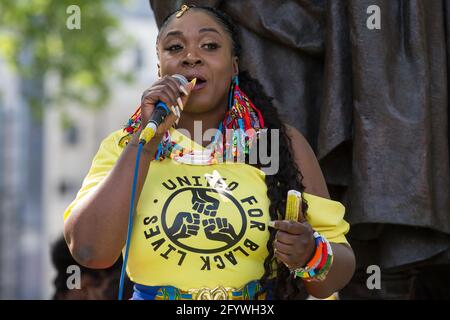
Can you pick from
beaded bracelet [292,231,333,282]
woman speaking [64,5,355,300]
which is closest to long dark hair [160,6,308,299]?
woman speaking [64,5,355,300]

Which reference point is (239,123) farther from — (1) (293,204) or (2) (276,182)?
(1) (293,204)

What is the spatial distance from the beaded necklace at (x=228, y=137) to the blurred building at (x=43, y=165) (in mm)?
30398

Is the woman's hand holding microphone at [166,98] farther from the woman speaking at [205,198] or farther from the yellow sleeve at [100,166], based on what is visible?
the yellow sleeve at [100,166]

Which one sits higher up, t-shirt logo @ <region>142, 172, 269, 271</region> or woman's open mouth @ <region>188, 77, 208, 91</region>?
woman's open mouth @ <region>188, 77, 208, 91</region>

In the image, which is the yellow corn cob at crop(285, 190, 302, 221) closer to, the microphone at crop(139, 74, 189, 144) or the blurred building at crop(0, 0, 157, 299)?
the microphone at crop(139, 74, 189, 144)

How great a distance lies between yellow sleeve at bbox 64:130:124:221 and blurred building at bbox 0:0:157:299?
100ft

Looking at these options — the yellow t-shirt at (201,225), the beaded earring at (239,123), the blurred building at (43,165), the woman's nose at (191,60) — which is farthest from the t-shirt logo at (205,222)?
the blurred building at (43,165)

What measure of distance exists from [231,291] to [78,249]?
21.9 inches

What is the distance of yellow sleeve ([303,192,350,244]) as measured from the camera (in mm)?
3541

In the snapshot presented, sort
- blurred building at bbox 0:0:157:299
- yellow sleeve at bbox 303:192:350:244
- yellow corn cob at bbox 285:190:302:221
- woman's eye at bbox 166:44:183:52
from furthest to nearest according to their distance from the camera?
1. blurred building at bbox 0:0:157:299
2. woman's eye at bbox 166:44:183:52
3. yellow sleeve at bbox 303:192:350:244
4. yellow corn cob at bbox 285:190:302:221

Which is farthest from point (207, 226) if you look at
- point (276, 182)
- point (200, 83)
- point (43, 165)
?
point (43, 165)

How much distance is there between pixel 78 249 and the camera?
3.32 meters
